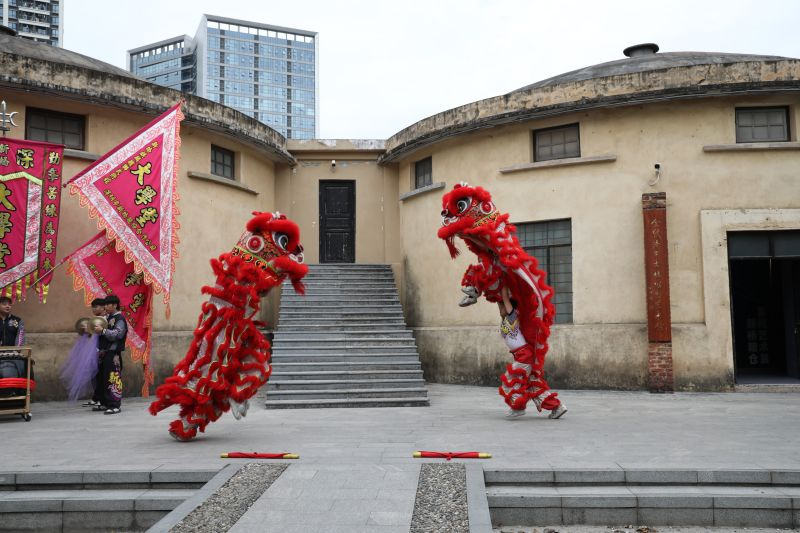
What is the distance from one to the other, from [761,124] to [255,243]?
9.69 metres

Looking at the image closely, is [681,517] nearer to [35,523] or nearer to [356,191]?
[35,523]

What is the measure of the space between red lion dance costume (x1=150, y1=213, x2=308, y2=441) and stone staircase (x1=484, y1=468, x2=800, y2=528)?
126 inches

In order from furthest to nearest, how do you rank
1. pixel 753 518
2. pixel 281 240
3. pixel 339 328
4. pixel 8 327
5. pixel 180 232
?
pixel 339 328, pixel 180 232, pixel 8 327, pixel 281 240, pixel 753 518

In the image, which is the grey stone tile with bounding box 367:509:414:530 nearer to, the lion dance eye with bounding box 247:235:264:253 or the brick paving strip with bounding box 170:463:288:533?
the brick paving strip with bounding box 170:463:288:533

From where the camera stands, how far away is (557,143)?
43.5ft

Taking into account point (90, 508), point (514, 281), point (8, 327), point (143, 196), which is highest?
point (143, 196)

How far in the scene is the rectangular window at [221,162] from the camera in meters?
14.1

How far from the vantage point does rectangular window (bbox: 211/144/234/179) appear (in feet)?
46.3

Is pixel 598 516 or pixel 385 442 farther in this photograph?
pixel 385 442

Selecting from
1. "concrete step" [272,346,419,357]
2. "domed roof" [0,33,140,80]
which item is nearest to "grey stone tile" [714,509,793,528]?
"concrete step" [272,346,419,357]

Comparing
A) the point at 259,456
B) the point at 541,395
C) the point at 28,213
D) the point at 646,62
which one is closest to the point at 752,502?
the point at 541,395

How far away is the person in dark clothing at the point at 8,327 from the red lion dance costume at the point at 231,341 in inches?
150

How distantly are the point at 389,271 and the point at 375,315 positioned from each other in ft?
A: 6.46

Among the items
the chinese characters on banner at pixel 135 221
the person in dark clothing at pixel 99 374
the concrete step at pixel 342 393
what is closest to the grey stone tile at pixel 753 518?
the concrete step at pixel 342 393
